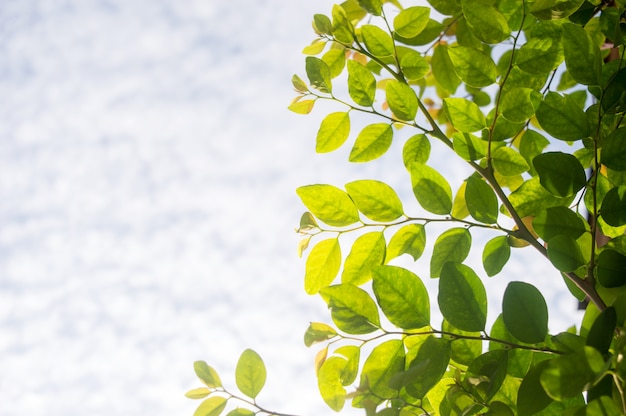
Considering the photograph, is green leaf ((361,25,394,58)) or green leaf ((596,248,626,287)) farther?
green leaf ((361,25,394,58))

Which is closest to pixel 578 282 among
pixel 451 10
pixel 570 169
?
pixel 570 169

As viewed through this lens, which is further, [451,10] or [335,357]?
[451,10]

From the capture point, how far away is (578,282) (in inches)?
33.1

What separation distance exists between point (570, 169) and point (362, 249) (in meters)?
0.38

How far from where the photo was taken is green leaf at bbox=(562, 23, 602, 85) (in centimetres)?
90

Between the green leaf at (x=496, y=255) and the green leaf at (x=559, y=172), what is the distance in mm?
189

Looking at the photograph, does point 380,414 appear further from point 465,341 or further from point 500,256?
point 500,256

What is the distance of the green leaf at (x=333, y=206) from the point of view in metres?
1.06

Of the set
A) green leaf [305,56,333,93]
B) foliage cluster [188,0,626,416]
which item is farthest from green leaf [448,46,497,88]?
green leaf [305,56,333,93]

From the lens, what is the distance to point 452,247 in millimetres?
1059

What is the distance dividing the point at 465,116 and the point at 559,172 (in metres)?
0.26

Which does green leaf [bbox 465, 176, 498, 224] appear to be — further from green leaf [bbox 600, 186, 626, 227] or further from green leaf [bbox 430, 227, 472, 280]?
green leaf [bbox 600, 186, 626, 227]

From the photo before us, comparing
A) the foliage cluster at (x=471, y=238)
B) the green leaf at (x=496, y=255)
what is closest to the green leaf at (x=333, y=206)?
the foliage cluster at (x=471, y=238)

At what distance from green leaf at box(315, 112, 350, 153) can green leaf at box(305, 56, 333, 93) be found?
0.26 feet
